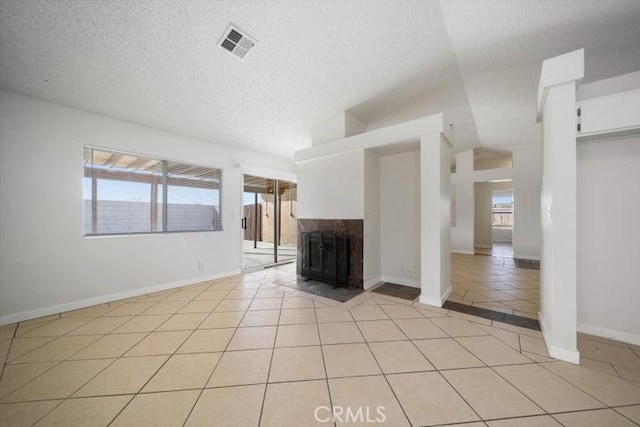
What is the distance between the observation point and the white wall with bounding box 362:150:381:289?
357 cm

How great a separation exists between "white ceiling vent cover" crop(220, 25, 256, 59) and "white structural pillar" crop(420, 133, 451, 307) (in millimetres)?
2348

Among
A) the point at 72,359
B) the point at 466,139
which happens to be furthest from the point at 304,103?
the point at 466,139

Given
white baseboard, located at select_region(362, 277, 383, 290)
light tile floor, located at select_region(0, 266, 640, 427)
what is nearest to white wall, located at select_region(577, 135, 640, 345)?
light tile floor, located at select_region(0, 266, 640, 427)

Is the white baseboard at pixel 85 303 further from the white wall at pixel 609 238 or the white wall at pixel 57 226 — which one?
the white wall at pixel 609 238

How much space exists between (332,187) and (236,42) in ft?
7.59

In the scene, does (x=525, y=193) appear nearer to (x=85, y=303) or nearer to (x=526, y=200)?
(x=526, y=200)

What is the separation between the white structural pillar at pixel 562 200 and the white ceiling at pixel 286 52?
2.63 feet

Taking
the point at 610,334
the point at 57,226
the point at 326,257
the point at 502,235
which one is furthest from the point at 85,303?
the point at 502,235

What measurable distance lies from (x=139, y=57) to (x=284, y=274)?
3.78 m

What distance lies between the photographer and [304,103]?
3426 mm

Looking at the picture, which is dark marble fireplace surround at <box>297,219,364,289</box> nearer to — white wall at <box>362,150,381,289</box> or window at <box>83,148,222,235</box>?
white wall at <box>362,150,381,289</box>

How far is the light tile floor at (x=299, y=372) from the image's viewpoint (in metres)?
1.31

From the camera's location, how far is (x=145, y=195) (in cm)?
352
